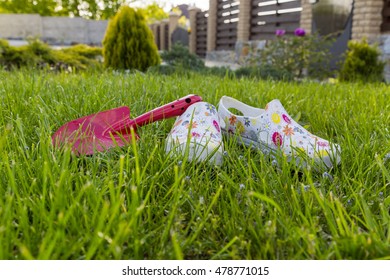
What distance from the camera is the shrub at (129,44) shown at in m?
6.21

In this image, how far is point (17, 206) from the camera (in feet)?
3.37

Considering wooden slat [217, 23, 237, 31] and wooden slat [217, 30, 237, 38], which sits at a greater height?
wooden slat [217, 23, 237, 31]

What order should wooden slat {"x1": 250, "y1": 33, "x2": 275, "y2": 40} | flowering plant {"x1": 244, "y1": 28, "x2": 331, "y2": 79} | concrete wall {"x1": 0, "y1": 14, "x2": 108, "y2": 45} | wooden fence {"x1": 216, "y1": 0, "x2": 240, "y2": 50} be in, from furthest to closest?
concrete wall {"x1": 0, "y1": 14, "x2": 108, "y2": 45}, wooden fence {"x1": 216, "y1": 0, "x2": 240, "y2": 50}, wooden slat {"x1": 250, "y1": 33, "x2": 275, "y2": 40}, flowering plant {"x1": 244, "y1": 28, "x2": 331, "y2": 79}

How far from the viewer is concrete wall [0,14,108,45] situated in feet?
91.6

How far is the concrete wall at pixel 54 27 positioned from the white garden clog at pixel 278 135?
90.9 feet

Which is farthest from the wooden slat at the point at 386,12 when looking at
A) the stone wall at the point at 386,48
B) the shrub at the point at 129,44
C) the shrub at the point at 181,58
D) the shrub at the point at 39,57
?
the shrub at the point at 39,57

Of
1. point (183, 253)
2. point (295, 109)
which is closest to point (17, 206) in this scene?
point (183, 253)

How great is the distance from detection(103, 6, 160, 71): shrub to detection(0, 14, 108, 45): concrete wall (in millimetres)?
22712

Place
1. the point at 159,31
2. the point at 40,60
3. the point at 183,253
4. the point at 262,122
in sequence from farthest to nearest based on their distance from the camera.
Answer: the point at 159,31 → the point at 40,60 → the point at 262,122 → the point at 183,253

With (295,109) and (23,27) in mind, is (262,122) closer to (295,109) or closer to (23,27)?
(295,109)

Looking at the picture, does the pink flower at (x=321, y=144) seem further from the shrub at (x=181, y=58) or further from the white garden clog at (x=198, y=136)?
the shrub at (x=181, y=58)

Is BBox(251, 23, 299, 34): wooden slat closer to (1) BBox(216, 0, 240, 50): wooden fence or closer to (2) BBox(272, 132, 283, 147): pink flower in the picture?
(1) BBox(216, 0, 240, 50): wooden fence

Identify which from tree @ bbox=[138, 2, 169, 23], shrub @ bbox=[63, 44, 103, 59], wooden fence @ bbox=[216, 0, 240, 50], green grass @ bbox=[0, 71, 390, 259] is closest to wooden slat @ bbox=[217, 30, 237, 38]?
wooden fence @ bbox=[216, 0, 240, 50]
